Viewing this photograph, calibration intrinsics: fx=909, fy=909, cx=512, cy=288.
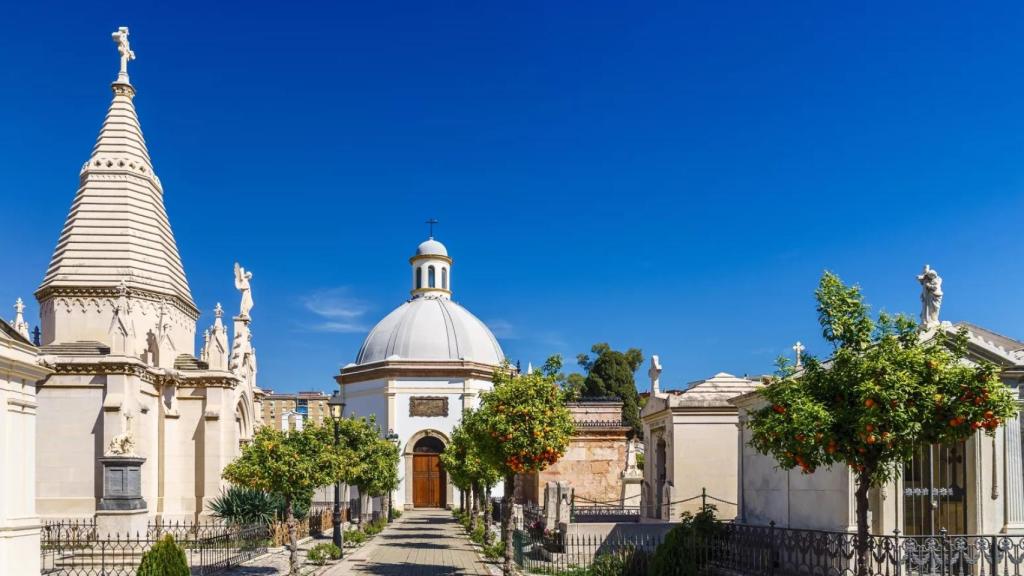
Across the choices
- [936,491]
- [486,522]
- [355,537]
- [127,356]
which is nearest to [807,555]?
[936,491]

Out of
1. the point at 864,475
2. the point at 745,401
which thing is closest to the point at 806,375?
the point at 864,475

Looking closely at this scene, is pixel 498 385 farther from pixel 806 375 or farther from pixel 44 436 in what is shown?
pixel 44 436

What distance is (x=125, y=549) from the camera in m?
23.7

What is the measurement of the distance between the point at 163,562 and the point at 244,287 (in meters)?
25.1

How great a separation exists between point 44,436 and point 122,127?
12934 millimetres

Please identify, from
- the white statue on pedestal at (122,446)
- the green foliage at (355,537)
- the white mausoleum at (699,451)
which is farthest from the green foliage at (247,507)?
the white mausoleum at (699,451)

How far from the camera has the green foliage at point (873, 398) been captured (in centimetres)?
1090

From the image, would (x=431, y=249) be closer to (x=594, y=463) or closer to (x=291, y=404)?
(x=594, y=463)

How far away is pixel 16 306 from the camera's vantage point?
35.8 meters

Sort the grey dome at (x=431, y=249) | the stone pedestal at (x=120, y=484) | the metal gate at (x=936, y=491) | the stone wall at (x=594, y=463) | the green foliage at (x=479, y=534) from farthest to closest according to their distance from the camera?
1. the grey dome at (x=431, y=249)
2. the stone wall at (x=594, y=463)
3. the green foliage at (x=479, y=534)
4. the stone pedestal at (x=120, y=484)
5. the metal gate at (x=936, y=491)

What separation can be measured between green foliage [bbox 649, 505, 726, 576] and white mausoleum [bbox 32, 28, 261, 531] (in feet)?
58.6

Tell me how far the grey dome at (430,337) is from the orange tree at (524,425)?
35.9 metres

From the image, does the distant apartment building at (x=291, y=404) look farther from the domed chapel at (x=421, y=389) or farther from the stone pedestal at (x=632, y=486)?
the stone pedestal at (x=632, y=486)

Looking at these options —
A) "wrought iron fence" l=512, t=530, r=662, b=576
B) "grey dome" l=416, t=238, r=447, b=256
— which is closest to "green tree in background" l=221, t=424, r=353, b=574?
"wrought iron fence" l=512, t=530, r=662, b=576
